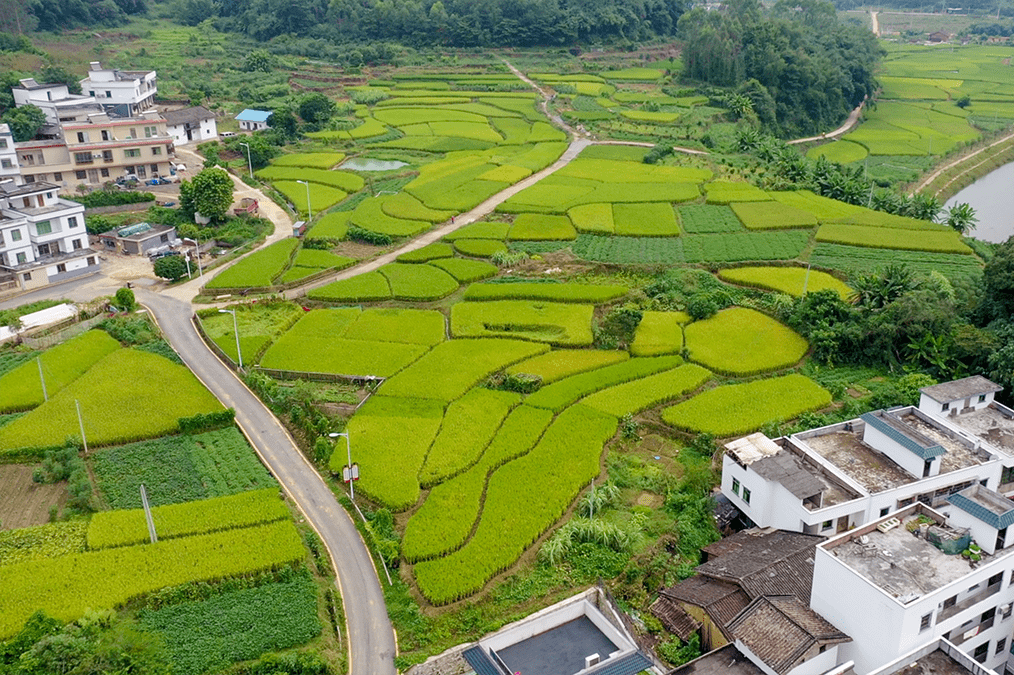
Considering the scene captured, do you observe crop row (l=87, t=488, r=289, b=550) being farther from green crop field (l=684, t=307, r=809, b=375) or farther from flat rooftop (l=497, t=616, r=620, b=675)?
green crop field (l=684, t=307, r=809, b=375)

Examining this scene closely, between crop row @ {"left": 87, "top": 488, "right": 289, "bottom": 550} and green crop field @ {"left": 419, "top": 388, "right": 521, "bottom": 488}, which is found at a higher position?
crop row @ {"left": 87, "top": 488, "right": 289, "bottom": 550}

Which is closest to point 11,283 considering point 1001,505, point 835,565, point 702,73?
point 835,565

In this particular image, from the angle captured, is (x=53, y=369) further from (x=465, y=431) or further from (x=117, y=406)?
(x=465, y=431)

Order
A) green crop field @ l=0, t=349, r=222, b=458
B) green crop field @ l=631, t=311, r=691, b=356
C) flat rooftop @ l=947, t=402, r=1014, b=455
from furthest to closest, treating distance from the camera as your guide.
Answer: green crop field @ l=631, t=311, r=691, b=356
green crop field @ l=0, t=349, r=222, b=458
flat rooftop @ l=947, t=402, r=1014, b=455

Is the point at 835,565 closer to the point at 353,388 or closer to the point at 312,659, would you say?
the point at 312,659

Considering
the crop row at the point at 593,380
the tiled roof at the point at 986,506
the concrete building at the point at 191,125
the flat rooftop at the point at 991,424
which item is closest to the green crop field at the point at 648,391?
the crop row at the point at 593,380

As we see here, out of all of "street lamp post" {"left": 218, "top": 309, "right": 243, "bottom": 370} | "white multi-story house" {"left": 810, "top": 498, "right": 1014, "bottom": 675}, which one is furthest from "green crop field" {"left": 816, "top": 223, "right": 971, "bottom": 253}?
"street lamp post" {"left": 218, "top": 309, "right": 243, "bottom": 370}

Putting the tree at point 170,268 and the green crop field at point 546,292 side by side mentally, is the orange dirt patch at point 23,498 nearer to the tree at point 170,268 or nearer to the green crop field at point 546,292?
the tree at point 170,268

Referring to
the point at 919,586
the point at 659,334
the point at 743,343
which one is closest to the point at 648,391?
the point at 659,334
